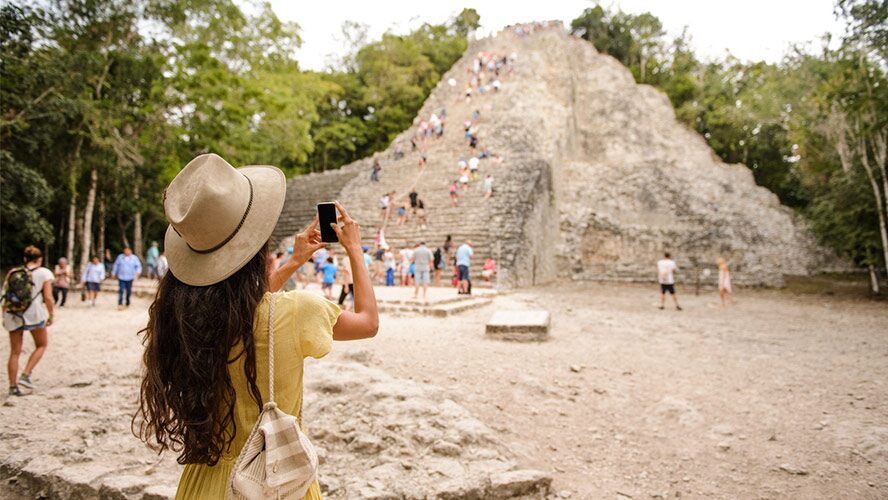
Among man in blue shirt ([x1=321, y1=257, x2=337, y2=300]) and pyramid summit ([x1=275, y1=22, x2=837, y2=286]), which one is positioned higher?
pyramid summit ([x1=275, y1=22, x2=837, y2=286])

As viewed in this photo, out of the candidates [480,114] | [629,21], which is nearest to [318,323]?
[480,114]

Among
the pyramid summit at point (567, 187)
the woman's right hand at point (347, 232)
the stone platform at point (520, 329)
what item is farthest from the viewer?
the pyramid summit at point (567, 187)

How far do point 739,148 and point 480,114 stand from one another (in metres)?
22.9

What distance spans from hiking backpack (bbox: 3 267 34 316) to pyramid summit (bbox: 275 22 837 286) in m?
11.5

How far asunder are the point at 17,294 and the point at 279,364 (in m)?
5.20

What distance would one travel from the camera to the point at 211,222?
1386 mm

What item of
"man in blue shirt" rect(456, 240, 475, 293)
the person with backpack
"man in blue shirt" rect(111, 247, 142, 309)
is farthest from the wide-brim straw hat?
"man in blue shirt" rect(111, 247, 142, 309)

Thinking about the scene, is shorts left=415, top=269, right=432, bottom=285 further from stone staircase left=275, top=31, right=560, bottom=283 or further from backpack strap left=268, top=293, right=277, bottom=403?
backpack strap left=268, top=293, right=277, bottom=403

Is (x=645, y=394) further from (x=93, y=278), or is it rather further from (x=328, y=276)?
(x=93, y=278)

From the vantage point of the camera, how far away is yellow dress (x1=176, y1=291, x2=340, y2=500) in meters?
1.46

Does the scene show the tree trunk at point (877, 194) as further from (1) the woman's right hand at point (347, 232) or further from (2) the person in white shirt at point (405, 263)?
(1) the woman's right hand at point (347, 232)

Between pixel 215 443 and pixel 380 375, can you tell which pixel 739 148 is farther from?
pixel 215 443

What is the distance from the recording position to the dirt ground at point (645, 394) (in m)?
3.71

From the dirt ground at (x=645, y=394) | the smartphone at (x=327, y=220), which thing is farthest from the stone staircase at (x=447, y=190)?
the smartphone at (x=327, y=220)
